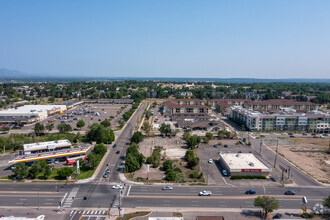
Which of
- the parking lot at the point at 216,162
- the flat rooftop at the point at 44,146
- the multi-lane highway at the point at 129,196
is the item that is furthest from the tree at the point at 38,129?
the parking lot at the point at 216,162

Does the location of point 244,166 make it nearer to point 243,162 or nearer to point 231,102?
point 243,162

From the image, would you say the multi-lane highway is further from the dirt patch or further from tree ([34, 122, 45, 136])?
tree ([34, 122, 45, 136])

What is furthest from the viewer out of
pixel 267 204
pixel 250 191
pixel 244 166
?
pixel 244 166

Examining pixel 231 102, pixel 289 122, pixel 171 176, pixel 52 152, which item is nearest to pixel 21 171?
pixel 52 152

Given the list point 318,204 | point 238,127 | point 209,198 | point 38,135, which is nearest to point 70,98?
point 38,135

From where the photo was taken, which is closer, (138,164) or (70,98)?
(138,164)

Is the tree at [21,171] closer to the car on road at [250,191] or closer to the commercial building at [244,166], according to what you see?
the commercial building at [244,166]

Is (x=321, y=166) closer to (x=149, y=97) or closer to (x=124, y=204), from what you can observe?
(x=124, y=204)
